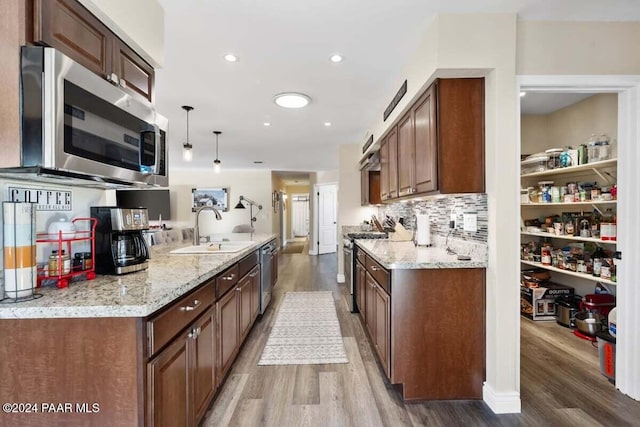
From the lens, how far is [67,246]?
1465 mm

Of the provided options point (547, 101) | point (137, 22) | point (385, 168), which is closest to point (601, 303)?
point (547, 101)

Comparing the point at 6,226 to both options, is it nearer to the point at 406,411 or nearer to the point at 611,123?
the point at 406,411

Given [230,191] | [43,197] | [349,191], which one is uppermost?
[230,191]

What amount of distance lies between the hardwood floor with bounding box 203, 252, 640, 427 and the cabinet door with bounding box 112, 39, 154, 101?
1.93 m

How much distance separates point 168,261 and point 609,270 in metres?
3.66

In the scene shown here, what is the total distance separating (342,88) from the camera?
116 inches

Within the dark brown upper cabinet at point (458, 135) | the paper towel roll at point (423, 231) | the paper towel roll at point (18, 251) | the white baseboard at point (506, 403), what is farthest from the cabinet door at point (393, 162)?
the paper towel roll at point (18, 251)

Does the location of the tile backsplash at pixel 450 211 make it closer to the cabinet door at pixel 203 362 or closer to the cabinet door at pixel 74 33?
the cabinet door at pixel 203 362

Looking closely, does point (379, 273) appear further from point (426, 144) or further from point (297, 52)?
point (297, 52)

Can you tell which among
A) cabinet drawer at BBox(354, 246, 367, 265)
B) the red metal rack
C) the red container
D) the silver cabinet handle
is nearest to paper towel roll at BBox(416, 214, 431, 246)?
cabinet drawer at BBox(354, 246, 367, 265)

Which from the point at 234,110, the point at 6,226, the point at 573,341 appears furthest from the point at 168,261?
the point at 573,341

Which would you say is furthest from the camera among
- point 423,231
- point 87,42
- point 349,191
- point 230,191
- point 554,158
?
point 230,191

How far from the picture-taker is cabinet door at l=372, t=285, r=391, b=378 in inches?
81.4

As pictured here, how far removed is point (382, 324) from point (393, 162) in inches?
64.4
